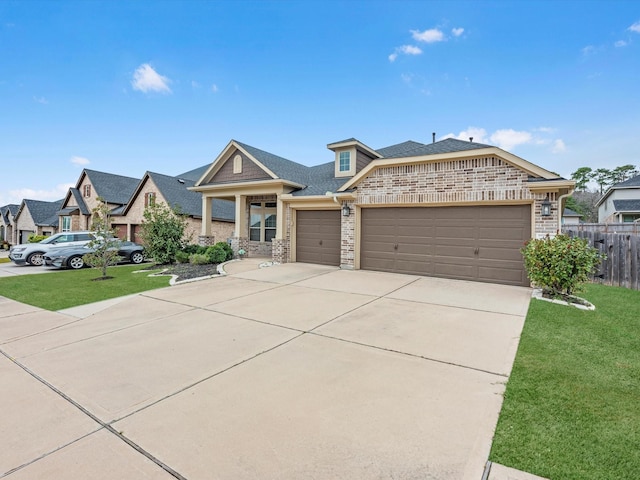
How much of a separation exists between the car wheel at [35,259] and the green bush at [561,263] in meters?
21.7

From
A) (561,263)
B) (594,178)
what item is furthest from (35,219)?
(594,178)

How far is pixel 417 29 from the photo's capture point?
1227 centimetres

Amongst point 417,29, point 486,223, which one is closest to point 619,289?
point 486,223

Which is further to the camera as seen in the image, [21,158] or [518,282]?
[21,158]

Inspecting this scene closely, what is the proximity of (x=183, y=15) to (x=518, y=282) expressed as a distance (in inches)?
609

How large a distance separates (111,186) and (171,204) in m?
10.7

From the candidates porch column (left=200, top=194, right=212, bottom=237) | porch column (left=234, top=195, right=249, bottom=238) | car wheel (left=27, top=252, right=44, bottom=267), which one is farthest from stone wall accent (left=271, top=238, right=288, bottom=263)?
car wheel (left=27, top=252, right=44, bottom=267)

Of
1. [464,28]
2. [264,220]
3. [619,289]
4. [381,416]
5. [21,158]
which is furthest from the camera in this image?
[21,158]

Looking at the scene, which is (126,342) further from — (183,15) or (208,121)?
(208,121)

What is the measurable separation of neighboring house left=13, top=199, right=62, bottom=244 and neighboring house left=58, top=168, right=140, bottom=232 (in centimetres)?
569

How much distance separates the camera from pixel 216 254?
14047mm

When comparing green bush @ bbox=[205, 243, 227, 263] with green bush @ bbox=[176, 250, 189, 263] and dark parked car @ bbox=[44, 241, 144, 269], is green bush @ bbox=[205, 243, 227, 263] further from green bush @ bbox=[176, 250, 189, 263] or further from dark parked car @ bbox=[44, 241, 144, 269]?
dark parked car @ bbox=[44, 241, 144, 269]

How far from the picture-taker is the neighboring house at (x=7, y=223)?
3753 centimetres

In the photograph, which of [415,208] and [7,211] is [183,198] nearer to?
[415,208]
